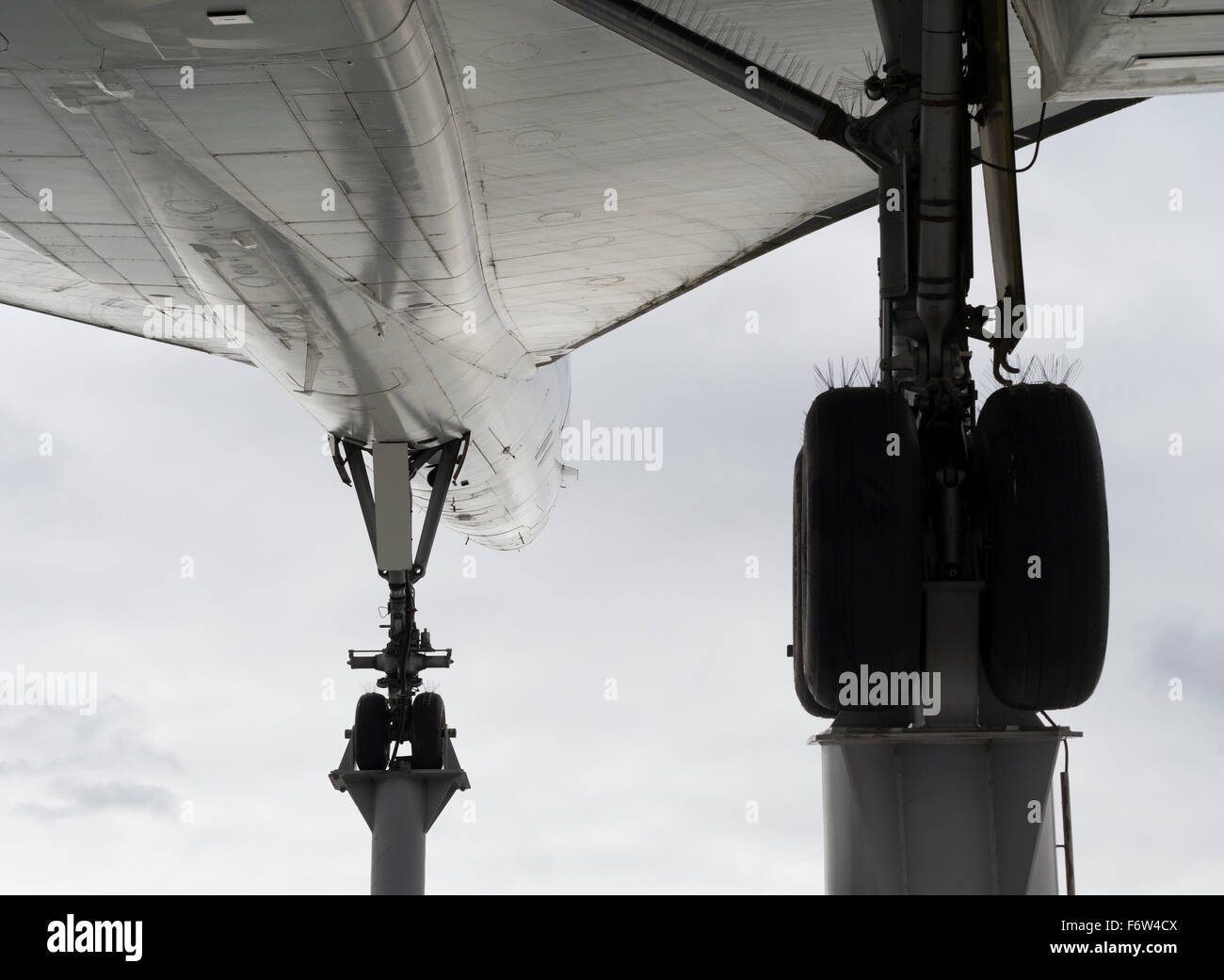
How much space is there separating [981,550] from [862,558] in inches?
21.1

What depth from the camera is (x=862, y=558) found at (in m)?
4.60

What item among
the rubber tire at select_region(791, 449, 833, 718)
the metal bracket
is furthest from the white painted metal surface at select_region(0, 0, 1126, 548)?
the rubber tire at select_region(791, 449, 833, 718)

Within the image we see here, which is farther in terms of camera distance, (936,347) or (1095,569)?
(936,347)

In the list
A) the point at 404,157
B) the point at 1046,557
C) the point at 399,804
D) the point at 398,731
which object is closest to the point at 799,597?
the point at 1046,557

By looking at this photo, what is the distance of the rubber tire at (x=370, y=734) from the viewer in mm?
11391

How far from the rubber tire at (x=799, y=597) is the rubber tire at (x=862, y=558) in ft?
0.66

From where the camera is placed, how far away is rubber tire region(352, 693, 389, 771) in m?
11.4

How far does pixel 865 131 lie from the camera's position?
16.8 ft

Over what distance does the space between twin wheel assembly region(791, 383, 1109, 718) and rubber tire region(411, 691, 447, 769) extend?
7.21 metres

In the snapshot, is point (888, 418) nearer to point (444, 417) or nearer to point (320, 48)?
point (320, 48)

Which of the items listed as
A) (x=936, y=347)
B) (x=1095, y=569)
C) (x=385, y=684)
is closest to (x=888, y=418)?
(x=936, y=347)

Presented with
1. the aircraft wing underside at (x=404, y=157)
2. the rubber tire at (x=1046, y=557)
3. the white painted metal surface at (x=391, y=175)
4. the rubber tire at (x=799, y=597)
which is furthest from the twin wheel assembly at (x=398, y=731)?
the rubber tire at (x=1046, y=557)

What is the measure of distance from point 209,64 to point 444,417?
5.61 m
